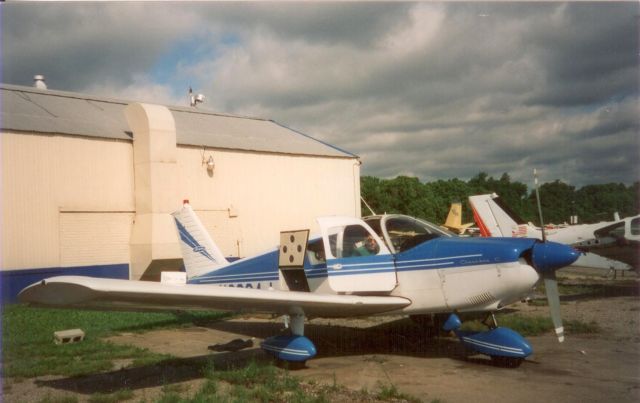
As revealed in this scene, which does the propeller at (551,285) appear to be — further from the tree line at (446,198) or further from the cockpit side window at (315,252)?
the tree line at (446,198)

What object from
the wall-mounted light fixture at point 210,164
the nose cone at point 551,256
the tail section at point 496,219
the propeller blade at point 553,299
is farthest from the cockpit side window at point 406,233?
the wall-mounted light fixture at point 210,164

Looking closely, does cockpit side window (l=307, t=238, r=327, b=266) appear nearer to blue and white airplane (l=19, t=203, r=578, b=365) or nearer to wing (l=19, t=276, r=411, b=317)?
blue and white airplane (l=19, t=203, r=578, b=365)

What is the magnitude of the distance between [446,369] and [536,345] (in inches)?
86.9

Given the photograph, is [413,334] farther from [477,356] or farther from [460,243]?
[460,243]

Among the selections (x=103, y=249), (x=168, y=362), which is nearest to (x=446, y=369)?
(x=168, y=362)

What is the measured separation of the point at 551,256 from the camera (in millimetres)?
6625

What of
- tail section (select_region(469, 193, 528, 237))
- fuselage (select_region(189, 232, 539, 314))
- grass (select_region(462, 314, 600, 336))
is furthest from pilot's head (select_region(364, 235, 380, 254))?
tail section (select_region(469, 193, 528, 237))

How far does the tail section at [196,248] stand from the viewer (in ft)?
34.1

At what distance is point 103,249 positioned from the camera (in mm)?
16750

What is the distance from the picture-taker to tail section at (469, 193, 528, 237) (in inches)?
548

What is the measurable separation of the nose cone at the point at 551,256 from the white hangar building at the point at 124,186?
12.7m

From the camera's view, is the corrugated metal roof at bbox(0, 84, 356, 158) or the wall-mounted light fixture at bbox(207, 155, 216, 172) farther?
the wall-mounted light fixture at bbox(207, 155, 216, 172)

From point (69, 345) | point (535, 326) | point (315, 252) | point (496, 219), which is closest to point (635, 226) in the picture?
point (496, 219)

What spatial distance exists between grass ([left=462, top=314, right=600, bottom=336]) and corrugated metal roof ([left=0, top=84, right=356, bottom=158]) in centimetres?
1274
